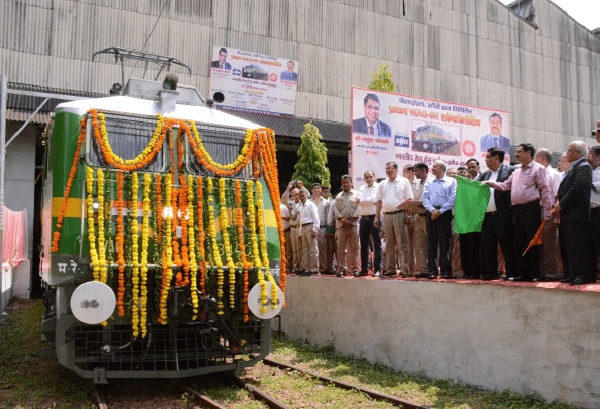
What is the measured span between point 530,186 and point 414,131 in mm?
8604

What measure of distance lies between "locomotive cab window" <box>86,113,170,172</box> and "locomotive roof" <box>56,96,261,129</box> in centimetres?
11

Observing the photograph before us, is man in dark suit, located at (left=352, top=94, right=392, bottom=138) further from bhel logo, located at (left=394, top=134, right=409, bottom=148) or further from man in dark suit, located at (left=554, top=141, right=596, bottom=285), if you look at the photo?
man in dark suit, located at (left=554, top=141, right=596, bottom=285)

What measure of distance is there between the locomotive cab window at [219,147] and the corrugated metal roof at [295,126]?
42.2 feet

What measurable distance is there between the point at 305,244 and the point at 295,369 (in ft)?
12.1

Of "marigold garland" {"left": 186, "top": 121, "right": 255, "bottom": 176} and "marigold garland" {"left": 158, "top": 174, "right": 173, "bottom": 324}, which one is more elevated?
"marigold garland" {"left": 186, "top": 121, "right": 255, "bottom": 176}

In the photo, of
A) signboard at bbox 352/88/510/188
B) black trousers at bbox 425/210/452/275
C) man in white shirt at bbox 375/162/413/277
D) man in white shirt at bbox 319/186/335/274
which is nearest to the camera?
black trousers at bbox 425/210/452/275

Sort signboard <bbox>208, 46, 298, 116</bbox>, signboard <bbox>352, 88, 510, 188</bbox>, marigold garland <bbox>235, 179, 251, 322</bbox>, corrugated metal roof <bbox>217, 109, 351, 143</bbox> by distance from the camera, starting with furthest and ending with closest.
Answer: signboard <bbox>208, 46, 298, 116</bbox>, corrugated metal roof <bbox>217, 109, 351, 143</bbox>, signboard <bbox>352, 88, 510, 188</bbox>, marigold garland <bbox>235, 179, 251, 322</bbox>

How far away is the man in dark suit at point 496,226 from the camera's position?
7363 mm

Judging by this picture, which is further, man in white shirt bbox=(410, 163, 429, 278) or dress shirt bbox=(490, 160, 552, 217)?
man in white shirt bbox=(410, 163, 429, 278)

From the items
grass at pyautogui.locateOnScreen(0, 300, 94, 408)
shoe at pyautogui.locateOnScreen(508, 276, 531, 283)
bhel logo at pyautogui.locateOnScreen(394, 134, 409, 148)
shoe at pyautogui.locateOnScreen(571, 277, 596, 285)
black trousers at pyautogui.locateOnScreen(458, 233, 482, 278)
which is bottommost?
grass at pyautogui.locateOnScreen(0, 300, 94, 408)

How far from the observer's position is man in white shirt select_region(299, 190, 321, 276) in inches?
443

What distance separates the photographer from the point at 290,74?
72.6 ft

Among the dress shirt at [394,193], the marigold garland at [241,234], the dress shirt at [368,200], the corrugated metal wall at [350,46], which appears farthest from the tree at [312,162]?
the marigold garland at [241,234]

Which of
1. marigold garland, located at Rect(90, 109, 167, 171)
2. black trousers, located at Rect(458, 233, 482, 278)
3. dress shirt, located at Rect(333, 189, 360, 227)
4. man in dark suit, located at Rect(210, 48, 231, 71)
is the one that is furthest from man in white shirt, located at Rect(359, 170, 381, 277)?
man in dark suit, located at Rect(210, 48, 231, 71)
